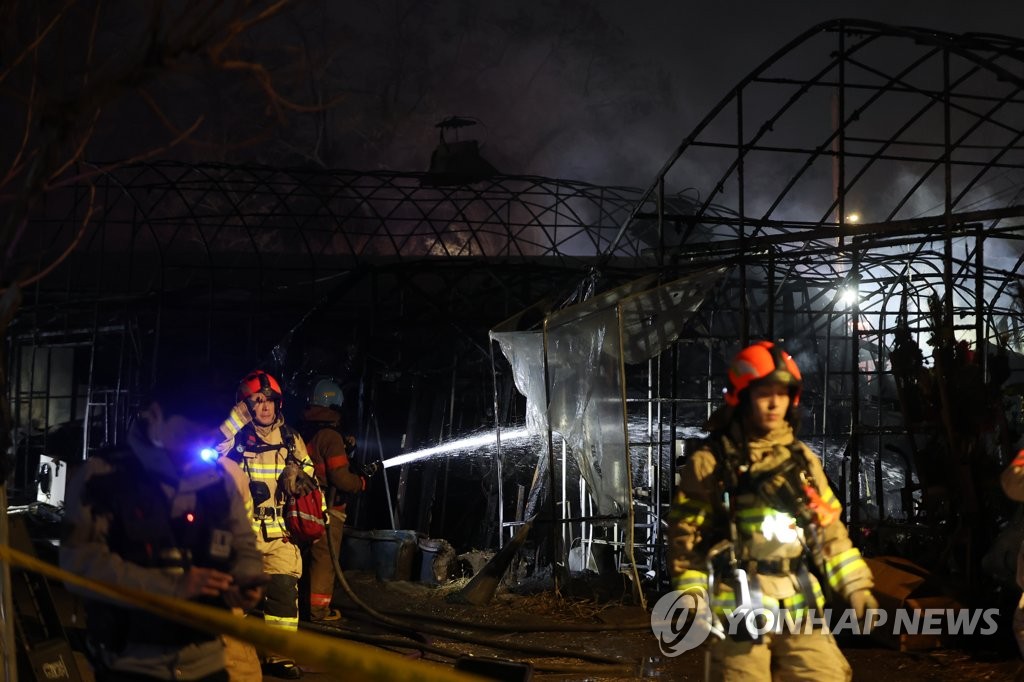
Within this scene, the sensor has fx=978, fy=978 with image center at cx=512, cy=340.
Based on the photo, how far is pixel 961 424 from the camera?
836 centimetres

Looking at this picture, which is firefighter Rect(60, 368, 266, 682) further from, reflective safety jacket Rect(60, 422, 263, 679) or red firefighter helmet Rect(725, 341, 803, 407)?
red firefighter helmet Rect(725, 341, 803, 407)

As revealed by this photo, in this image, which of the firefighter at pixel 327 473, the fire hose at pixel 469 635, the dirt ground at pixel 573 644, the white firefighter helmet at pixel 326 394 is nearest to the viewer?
the dirt ground at pixel 573 644

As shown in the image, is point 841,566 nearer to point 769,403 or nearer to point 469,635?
point 769,403

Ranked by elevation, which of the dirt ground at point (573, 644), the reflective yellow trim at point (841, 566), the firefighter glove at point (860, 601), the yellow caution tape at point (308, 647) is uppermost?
the reflective yellow trim at point (841, 566)

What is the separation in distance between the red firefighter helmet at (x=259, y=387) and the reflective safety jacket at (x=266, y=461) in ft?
0.63

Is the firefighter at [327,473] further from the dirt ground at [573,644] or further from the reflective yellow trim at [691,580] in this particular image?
the reflective yellow trim at [691,580]

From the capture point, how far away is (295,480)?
22.3 ft

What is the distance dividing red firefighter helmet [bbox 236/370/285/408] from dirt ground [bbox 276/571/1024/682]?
2.31 metres

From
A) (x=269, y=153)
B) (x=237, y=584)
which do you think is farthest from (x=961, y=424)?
(x=269, y=153)

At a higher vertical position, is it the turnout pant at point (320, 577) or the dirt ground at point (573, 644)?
the turnout pant at point (320, 577)

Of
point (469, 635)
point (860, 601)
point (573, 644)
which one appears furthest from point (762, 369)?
point (469, 635)

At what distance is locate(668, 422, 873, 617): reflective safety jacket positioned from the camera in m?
4.12

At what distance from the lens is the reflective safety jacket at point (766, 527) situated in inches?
162

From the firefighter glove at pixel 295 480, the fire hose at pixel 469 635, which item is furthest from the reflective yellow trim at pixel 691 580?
the fire hose at pixel 469 635
